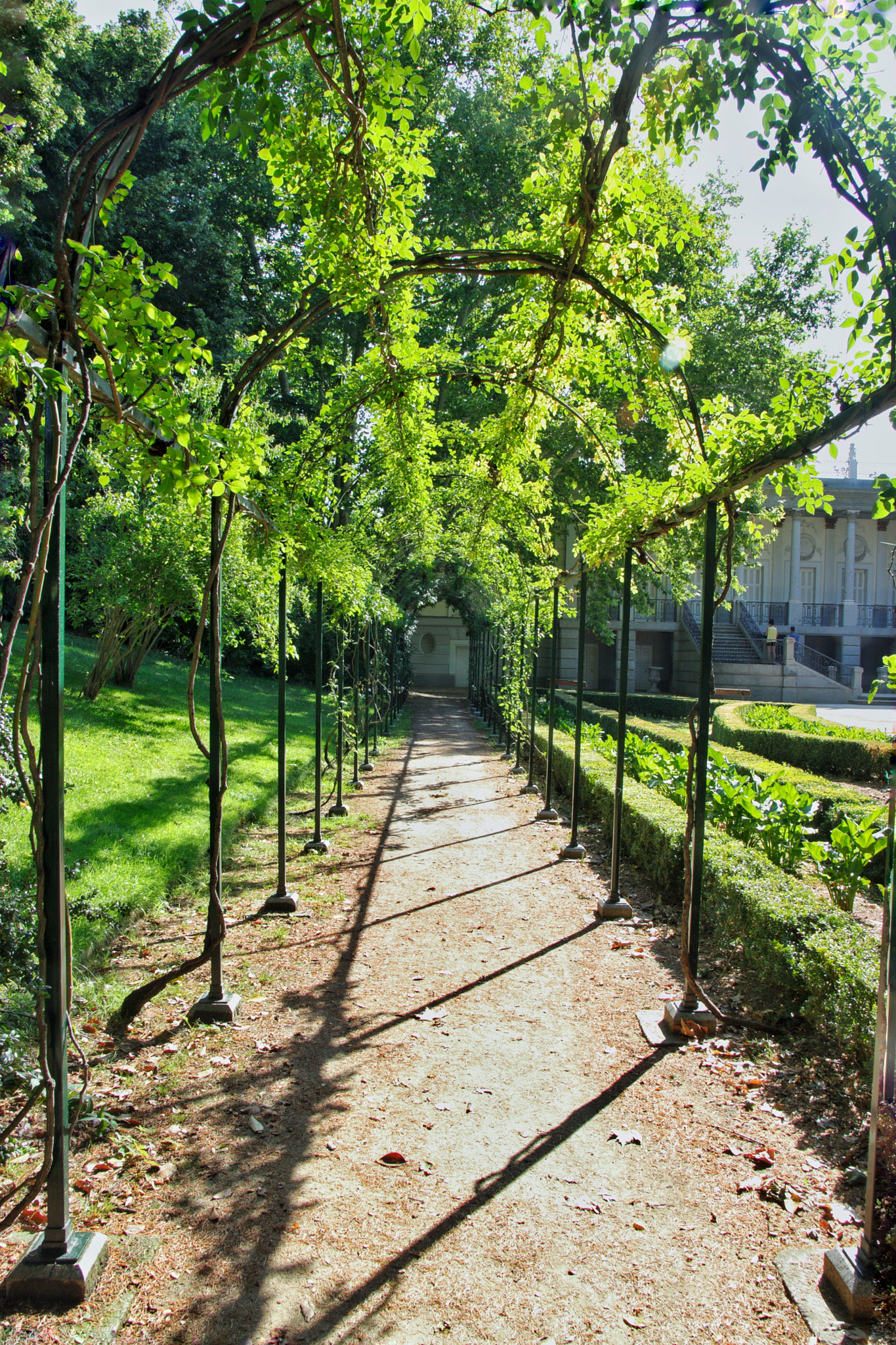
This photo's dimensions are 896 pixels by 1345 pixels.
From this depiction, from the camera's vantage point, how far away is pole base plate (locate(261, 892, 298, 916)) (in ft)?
18.2

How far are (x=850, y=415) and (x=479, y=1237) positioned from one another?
2853 mm

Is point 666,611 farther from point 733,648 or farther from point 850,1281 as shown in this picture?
point 850,1281

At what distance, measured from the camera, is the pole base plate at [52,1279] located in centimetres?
221

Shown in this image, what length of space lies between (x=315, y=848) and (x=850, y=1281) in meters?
5.38

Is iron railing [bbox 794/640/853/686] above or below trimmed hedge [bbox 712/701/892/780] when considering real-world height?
above

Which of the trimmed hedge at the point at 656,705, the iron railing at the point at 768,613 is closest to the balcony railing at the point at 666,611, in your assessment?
the iron railing at the point at 768,613

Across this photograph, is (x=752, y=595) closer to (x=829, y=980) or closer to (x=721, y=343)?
(x=721, y=343)

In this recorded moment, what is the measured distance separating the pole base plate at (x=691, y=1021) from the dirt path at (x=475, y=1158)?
166 mm

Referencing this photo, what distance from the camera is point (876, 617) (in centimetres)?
3647

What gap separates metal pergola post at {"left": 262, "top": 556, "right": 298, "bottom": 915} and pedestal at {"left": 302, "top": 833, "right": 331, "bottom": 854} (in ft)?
4.36

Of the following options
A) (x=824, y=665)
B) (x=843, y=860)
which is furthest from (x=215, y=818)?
(x=824, y=665)

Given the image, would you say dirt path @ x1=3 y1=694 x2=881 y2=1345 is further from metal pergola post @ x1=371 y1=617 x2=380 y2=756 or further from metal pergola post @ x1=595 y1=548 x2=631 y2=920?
metal pergola post @ x1=371 y1=617 x2=380 y2=756

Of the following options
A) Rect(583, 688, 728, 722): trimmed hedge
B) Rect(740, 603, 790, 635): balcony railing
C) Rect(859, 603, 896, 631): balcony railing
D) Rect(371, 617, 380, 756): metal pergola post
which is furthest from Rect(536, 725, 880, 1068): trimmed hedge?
Rect(859, 603, 896, 631): balcony railing

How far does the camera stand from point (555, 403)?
7.13 metres
